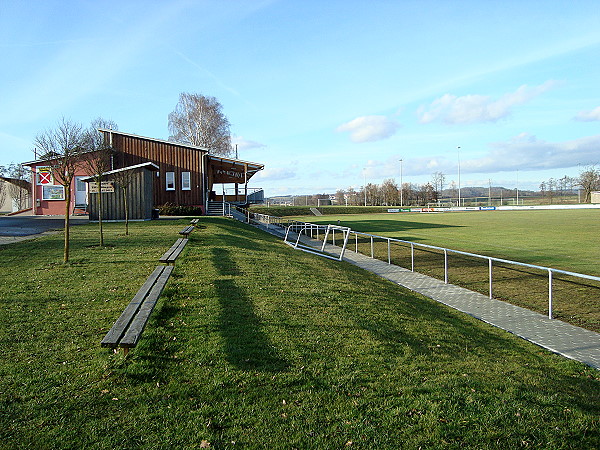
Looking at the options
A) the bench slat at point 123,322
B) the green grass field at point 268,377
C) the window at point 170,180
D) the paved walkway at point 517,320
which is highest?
the window at point 170,180

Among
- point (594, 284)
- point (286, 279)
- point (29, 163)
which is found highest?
point (29, 163)

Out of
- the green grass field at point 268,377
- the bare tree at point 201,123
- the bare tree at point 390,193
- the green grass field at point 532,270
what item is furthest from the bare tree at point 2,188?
the bare tree at point 390,193

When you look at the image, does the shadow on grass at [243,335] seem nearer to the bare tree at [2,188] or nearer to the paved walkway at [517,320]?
the paved walkway at [517,320]

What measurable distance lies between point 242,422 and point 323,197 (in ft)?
365

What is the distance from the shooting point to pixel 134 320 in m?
4.96

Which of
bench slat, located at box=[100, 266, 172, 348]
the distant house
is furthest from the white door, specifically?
bench slat, located at box=[100, 266, 172, 348]

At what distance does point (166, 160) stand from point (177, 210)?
5517 mm

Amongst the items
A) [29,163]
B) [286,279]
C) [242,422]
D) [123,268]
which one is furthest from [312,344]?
[29,163]

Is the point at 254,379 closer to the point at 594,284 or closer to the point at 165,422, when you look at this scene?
the point at 165,422

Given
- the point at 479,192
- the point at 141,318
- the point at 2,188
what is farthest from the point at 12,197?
the point at 479,192

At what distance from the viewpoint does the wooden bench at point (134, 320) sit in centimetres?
438

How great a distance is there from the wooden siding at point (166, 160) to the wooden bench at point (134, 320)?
28.1 m

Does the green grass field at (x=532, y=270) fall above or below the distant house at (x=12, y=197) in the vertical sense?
below

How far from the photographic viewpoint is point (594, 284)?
37.5 ft
